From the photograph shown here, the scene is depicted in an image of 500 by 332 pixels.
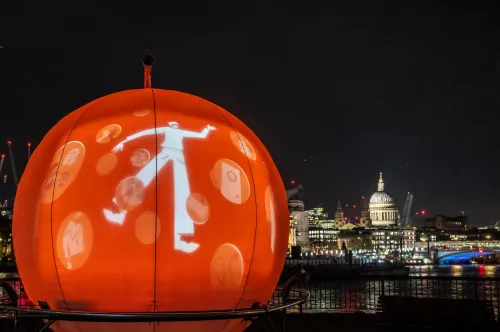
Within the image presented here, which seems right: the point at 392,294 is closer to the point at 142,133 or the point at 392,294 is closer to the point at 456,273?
the point at 142,133

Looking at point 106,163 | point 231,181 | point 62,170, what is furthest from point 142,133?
point 231,181

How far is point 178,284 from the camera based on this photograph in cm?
518

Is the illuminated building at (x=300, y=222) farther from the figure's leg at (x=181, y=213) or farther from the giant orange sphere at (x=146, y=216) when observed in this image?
the figure's leg at (x=181, y=213)

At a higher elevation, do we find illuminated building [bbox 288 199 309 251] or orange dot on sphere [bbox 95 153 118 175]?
illuminated building [bbox 288 199 309 251]

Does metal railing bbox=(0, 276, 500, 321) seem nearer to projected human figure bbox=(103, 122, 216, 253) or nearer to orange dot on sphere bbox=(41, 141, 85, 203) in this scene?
orange dot on sphere bbox=(41, 141, 85, 203)

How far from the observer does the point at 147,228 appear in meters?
5.12

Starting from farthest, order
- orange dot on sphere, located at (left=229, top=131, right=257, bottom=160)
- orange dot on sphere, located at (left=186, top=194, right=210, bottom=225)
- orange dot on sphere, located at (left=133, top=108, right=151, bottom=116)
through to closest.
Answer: orange dot on sphere, located at (left=229, top=131, right=257, bottom=160)
orange dot on sphere, located at (left=133, top=108, right=151, bottom=116)
orange dot on sphere, located at (left=186, top=194, right=210, bottom=225)

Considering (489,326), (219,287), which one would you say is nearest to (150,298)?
(219,287)

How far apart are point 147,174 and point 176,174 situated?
0.24 meters

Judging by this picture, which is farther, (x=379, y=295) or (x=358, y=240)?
(x=358, y=240)

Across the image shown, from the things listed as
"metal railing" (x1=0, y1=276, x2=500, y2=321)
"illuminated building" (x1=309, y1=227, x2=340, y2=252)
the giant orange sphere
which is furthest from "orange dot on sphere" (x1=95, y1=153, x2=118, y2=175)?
"illuminated building" (x1=309, y1=227, x2=340, y2=252)

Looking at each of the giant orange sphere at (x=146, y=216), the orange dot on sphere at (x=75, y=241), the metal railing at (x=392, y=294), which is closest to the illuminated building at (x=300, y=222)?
the metal railing at (x=392, y=294)

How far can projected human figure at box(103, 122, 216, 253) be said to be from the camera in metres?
5.17

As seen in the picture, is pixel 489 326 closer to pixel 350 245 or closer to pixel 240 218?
pixel 240 218
